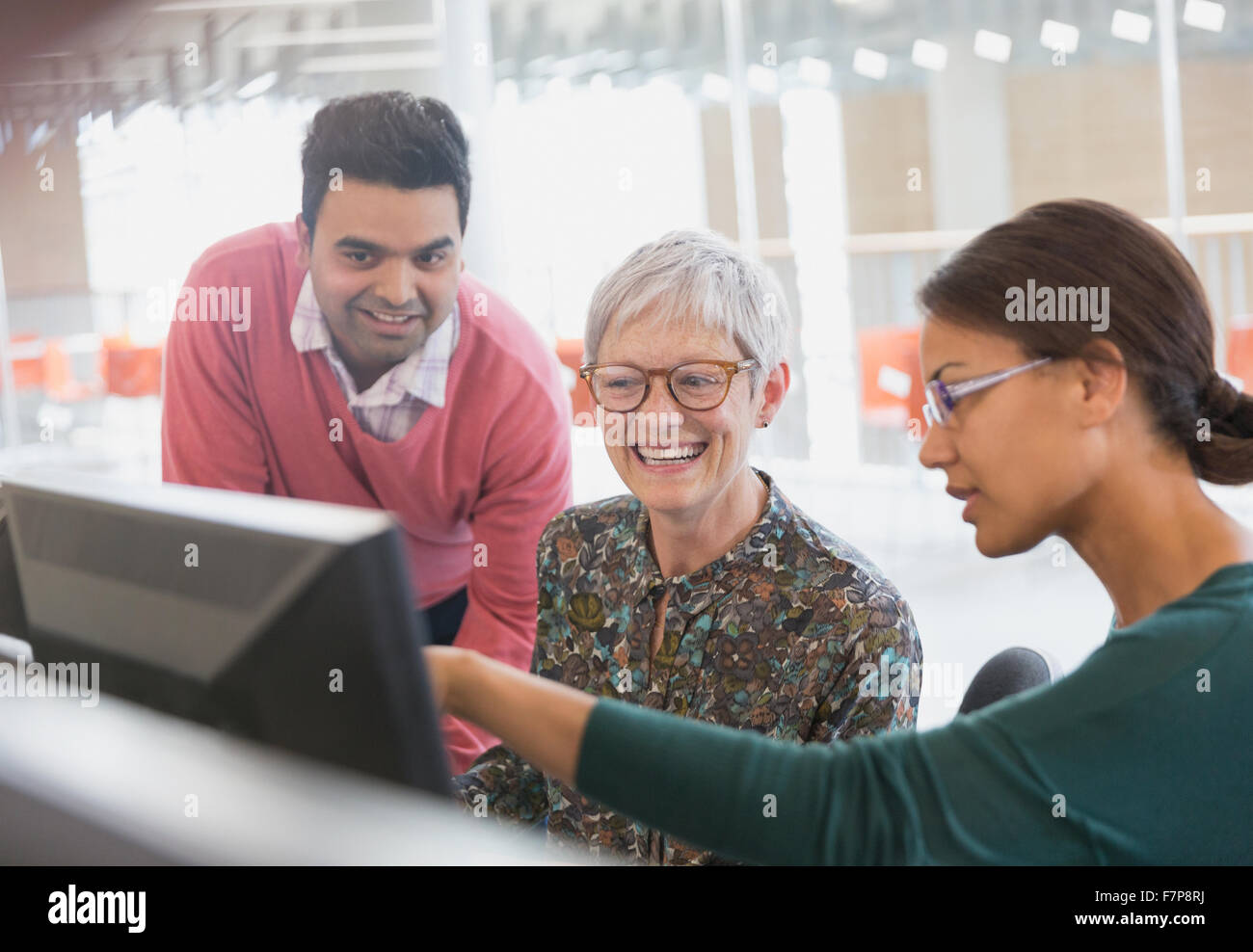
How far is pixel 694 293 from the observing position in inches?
63.1

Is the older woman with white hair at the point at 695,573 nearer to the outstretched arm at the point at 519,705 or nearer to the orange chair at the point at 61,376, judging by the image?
the outstretched arm at the point at 519,705

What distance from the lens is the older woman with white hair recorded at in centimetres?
145

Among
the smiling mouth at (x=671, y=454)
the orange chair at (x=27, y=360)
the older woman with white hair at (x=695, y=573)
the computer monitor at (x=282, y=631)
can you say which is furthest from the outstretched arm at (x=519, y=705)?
the orange chair at (x=27, y=360)

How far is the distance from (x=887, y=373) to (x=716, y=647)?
11.8ft

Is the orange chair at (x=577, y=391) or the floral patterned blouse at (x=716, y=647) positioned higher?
the orange chair at (x=577, y=391)

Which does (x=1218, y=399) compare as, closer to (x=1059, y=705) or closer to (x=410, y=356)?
(x=1059, y=705)

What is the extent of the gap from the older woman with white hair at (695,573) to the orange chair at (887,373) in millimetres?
3220

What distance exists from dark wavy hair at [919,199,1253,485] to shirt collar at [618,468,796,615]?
49cm

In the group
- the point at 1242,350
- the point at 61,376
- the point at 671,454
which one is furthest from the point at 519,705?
the point at 1242,350

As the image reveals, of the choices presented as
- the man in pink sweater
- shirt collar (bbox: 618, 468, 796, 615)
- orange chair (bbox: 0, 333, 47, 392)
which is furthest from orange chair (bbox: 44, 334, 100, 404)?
shirt collar (bbox: 618, 468, 796, 615)

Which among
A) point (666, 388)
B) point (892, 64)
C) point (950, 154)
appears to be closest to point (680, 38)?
point (892, 64)

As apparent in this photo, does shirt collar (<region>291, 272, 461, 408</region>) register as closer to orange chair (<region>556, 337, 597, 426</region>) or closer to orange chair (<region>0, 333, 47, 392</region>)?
orange chair (<region>0, 333, 47, 392</region>)

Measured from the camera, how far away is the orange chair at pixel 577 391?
4.25 m

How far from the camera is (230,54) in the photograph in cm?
239
